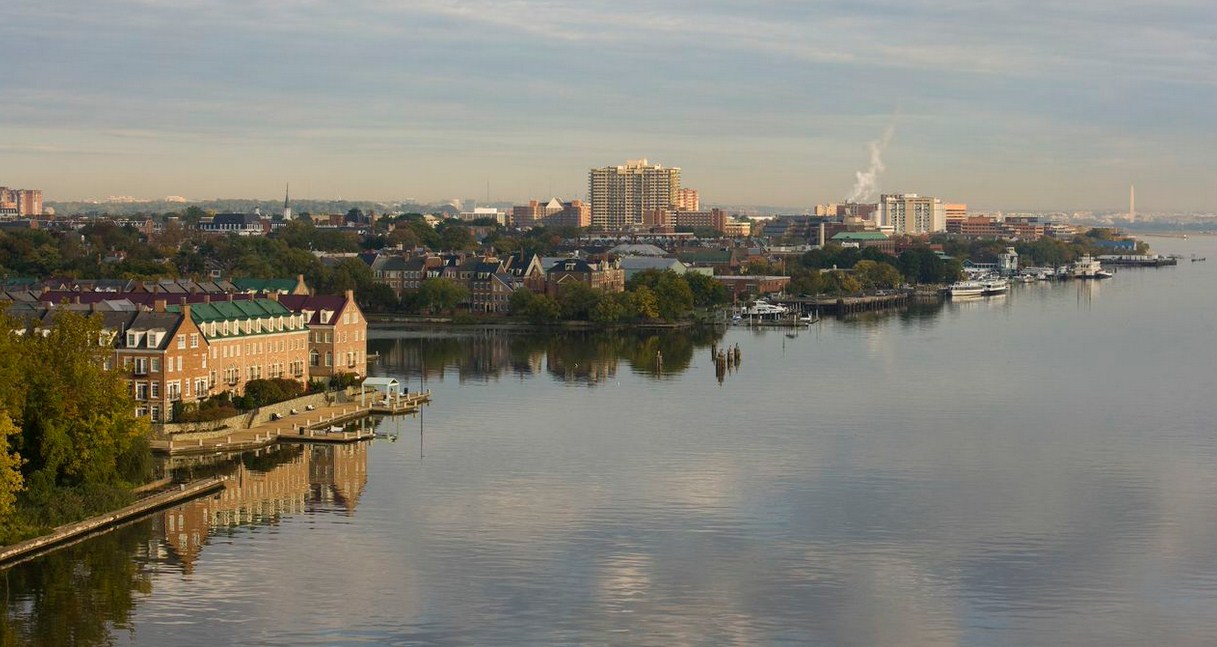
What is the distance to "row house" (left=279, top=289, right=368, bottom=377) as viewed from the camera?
30.9m

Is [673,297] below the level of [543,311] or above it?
above

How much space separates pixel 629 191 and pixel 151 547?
13552 centimetres

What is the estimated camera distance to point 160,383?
24625 millimetres

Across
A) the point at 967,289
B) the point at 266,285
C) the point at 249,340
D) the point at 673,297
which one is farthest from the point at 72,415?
the point at 967,289

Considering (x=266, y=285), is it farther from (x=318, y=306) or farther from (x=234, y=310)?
(x=234, y=310)

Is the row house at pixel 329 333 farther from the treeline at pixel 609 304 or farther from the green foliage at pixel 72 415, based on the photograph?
the treeline at pixel 609 304

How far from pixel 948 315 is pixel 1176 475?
38.7 m

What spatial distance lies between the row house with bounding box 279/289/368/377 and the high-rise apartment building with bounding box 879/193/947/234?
12098 centimetres

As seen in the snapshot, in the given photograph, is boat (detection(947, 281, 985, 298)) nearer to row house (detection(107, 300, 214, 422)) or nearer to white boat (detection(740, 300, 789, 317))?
white boat (detection(740, 300, 789, 317))

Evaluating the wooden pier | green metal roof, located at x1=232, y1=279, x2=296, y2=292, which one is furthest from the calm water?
the wooden pier

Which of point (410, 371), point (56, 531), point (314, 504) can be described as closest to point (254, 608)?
point (56, 531)

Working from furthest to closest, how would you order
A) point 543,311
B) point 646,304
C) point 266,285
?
point 646,304
point 543,311
point 266,285

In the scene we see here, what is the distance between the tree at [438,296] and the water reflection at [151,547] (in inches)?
1192

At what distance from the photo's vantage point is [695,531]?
1833 cm
